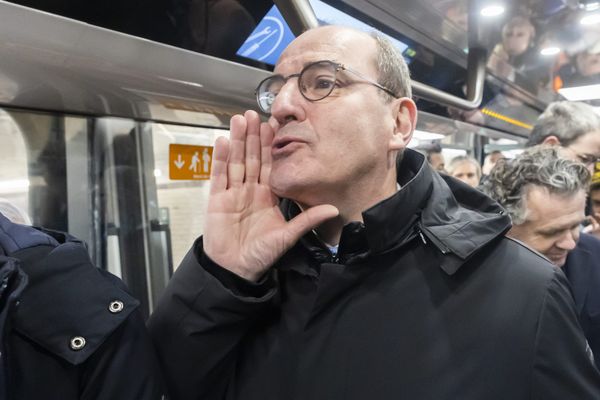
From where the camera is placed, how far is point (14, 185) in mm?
1783

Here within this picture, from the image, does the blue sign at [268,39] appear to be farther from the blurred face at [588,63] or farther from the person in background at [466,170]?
the blurred face at [588,63]

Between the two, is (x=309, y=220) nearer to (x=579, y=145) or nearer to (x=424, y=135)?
(x=579, y=145)

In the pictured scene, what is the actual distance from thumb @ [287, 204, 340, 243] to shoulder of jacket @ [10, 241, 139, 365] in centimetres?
40

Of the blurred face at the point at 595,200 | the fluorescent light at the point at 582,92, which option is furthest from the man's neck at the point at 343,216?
the fluorescent light at the point at 582,92

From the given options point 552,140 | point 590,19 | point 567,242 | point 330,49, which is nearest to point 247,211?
point 330,49

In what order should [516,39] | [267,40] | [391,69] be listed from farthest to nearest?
1. [516,39]
2. [267,40]
3. [391,69]

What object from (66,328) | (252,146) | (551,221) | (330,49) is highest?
(330,49)

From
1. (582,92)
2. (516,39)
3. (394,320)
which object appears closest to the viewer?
(394,320)

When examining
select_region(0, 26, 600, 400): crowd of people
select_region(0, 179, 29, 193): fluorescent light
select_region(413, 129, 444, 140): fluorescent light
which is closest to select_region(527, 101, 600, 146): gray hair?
select_region(413, 129, 444, 140): fluorescent light

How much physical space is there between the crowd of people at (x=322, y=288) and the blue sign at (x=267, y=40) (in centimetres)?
87

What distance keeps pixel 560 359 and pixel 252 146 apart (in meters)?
0.89

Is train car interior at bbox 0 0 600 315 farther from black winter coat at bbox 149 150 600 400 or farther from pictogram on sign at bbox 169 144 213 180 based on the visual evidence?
black winter coat at bbox 149 150 600 400

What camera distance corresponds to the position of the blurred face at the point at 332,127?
1141 millimetres

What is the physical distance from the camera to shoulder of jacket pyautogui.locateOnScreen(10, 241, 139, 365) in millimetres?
886
